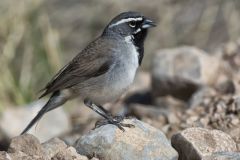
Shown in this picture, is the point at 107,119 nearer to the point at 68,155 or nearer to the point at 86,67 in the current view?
the point at 86,67

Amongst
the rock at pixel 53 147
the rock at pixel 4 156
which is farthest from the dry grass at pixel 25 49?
the rock at pixel 4 156

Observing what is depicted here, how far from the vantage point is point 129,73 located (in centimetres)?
817

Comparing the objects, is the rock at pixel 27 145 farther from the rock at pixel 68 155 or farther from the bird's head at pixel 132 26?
the bird's head at pixel 132 26

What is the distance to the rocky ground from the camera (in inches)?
260

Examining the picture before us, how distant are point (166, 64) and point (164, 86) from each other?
0.31m

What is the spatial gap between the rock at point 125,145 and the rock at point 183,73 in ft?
11.9

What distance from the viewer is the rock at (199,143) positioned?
6535 millimetres

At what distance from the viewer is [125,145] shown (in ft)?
21.8

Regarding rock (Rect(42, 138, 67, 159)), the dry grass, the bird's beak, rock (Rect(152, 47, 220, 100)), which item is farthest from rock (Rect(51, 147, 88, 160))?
the dry grass

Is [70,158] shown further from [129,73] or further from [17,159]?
[129,73]

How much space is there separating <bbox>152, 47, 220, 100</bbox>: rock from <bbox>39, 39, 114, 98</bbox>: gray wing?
1.98 m

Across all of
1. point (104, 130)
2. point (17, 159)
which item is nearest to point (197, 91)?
point (104, 130)

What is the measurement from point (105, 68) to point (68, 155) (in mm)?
2162

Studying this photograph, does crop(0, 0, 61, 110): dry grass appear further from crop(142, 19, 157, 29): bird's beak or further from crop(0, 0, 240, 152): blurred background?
crop(142, 19, 157, 29): bird's beak
